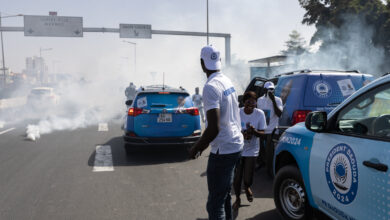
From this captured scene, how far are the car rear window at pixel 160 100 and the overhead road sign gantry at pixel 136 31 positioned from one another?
23.7 metres

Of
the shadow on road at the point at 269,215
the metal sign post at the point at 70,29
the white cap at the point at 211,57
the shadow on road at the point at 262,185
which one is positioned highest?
the metal sign post at the point at 70,29

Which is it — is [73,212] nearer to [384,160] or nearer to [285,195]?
[285,195]

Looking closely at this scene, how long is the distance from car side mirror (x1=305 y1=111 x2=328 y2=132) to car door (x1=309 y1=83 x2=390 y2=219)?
0.06 metres

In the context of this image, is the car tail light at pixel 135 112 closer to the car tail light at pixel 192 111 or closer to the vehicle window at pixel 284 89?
the car tail light at pixel 192 111

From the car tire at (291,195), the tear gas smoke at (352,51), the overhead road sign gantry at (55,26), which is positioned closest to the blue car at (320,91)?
the car tire at (291,195)

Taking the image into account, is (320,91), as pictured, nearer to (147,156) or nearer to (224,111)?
(224,111)

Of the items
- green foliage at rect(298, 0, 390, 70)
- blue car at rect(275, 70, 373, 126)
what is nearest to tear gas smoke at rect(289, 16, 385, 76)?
green foliage at rect(298, 0, 390, 70)

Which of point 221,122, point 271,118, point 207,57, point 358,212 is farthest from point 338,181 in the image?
point 271,118

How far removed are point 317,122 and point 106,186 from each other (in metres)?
3.79

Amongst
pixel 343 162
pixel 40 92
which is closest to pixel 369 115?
pixel 343 162

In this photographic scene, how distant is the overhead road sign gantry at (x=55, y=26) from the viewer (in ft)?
94.9

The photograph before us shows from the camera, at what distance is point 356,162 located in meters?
2.64

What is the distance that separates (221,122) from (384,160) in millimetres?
1282

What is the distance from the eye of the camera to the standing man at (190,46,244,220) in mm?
2925
